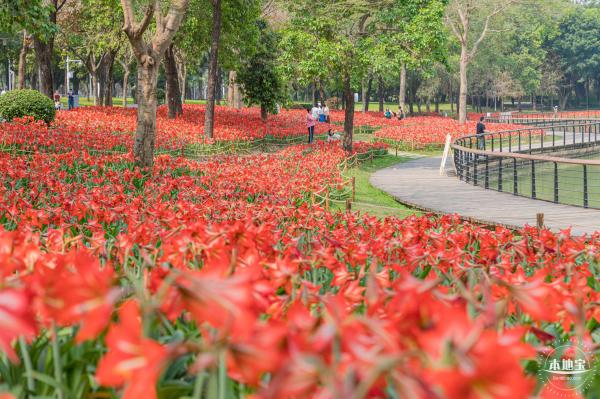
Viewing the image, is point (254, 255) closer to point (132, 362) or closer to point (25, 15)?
point (132, 362)

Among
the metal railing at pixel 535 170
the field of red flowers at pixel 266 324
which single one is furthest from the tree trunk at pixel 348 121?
the field of red flowers at pixel 266 324

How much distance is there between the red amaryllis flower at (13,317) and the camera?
1.22m

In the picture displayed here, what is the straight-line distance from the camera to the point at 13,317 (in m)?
1.24

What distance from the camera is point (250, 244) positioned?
2879 millimetres

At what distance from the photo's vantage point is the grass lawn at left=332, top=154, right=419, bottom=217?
46.3 feet

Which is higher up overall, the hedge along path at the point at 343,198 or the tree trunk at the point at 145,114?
the tree trunk at the point at 145,114

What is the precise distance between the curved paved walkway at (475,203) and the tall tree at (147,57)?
5631 mm

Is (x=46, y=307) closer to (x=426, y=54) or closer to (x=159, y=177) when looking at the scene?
(x=159, y=177)

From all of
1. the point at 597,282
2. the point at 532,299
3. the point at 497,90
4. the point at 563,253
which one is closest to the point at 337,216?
the point at 563,253

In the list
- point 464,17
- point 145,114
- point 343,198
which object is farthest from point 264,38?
point 145,114

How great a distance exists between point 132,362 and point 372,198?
15.7 metres

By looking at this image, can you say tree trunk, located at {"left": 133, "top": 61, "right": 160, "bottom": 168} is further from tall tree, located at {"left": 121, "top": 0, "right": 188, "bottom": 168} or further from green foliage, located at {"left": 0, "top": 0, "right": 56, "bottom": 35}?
green foliage, located at {"left": 0, "top": 0, "right": 56, "bottom": 35}

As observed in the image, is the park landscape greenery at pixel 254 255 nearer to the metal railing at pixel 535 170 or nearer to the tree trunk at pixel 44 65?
the tree trunk at pixel 44 65

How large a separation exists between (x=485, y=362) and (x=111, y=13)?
3053 centimetres
